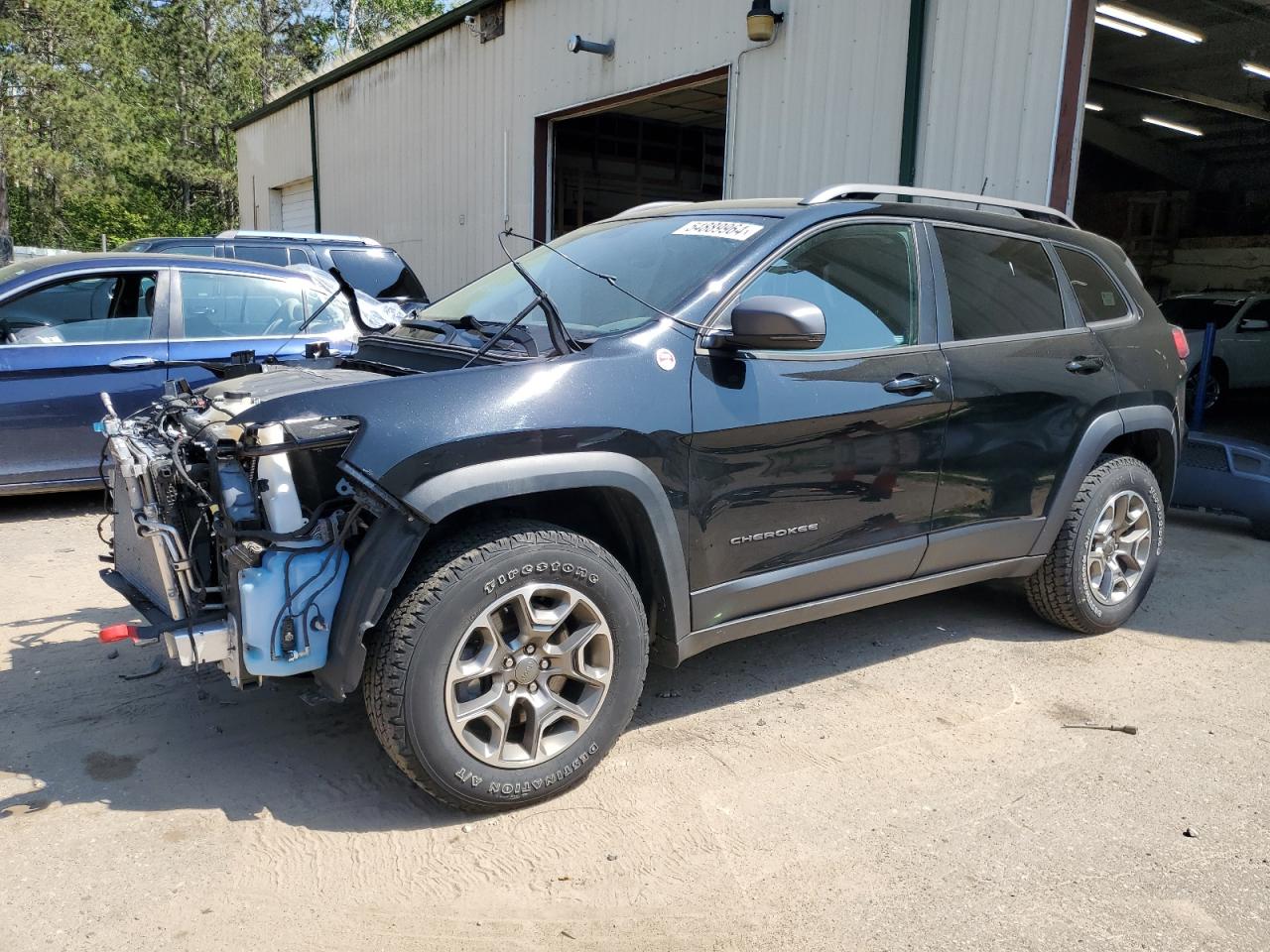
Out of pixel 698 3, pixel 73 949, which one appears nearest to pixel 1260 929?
pixel 73 949

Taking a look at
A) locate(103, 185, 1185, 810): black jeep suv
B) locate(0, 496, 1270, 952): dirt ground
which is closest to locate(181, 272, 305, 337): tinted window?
locate(0, 496, 1270, 952): dirt ground

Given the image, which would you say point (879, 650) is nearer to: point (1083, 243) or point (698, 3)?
point (1083, 243)

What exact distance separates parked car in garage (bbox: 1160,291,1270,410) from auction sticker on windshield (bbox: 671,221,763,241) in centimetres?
1268

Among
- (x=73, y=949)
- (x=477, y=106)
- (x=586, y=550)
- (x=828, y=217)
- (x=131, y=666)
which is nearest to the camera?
(x=73, y=949)

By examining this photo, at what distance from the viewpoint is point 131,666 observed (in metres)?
3.96

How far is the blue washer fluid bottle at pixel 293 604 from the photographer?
2658 mm

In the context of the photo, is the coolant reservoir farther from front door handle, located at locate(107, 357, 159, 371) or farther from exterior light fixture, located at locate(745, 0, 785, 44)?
exterior light fixture, located at locate(745, 0, 785, 44)

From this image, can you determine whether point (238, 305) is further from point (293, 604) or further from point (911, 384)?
point (911, 384)

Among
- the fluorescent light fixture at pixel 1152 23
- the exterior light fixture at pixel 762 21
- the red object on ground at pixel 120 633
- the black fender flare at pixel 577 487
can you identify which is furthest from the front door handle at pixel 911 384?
the fluorescent light fixture at pixel 1152 23

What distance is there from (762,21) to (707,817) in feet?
24.7

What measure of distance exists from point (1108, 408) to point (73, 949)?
14.1ft

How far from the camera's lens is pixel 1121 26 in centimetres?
1179

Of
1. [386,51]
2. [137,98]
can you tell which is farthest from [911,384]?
[137,98]

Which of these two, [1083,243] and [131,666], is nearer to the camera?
[131,666]
